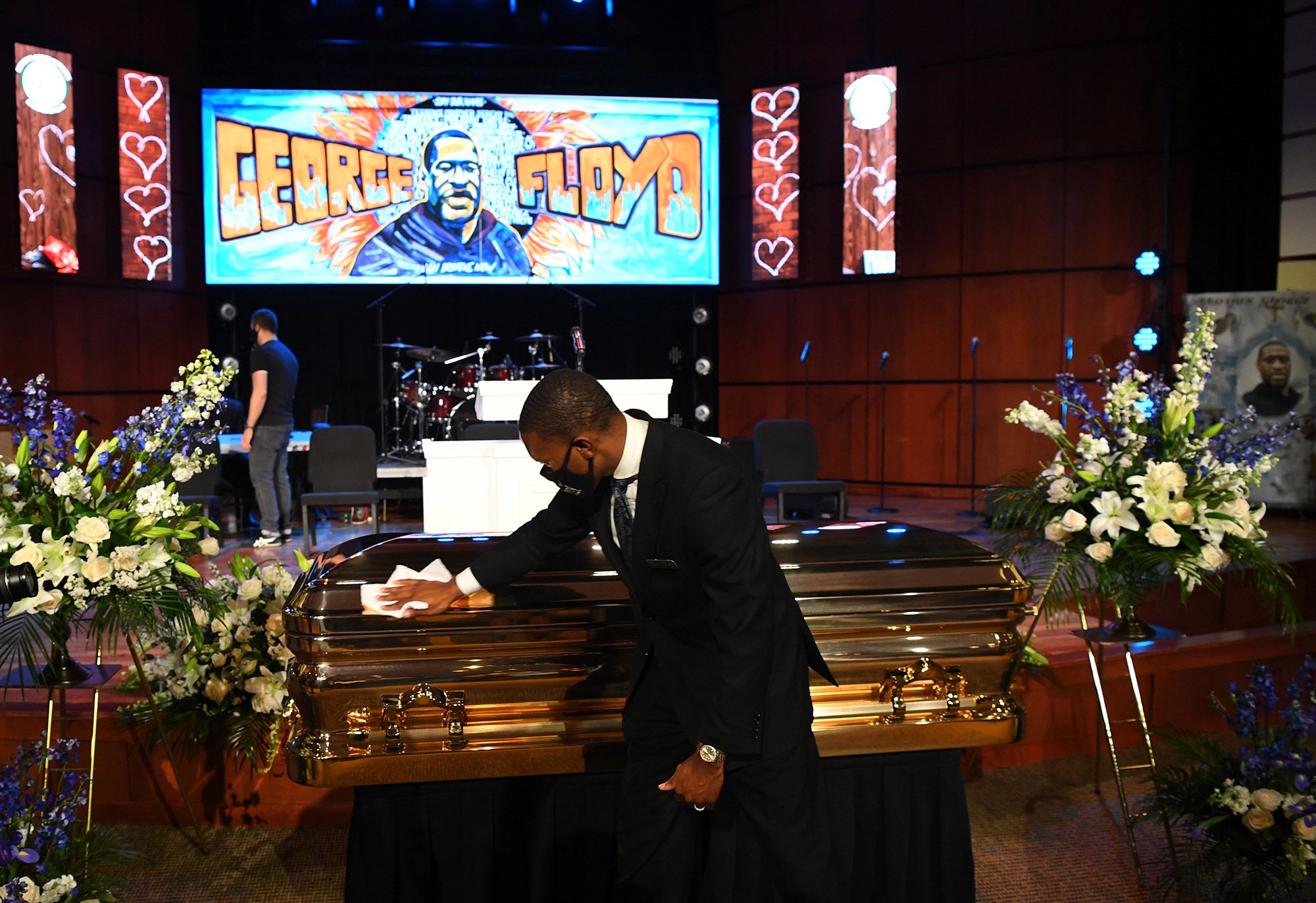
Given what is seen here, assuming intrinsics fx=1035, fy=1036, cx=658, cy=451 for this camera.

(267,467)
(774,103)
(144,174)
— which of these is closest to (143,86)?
(144,174)

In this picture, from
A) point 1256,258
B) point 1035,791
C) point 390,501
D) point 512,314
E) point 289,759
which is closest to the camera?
point 289,759

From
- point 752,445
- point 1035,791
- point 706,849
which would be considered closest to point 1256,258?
point 752,445

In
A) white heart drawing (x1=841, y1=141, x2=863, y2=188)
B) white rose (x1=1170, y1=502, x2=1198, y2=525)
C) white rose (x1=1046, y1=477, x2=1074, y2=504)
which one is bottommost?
white rose (x1=1170, y1=502, x2=1198, y2=525)

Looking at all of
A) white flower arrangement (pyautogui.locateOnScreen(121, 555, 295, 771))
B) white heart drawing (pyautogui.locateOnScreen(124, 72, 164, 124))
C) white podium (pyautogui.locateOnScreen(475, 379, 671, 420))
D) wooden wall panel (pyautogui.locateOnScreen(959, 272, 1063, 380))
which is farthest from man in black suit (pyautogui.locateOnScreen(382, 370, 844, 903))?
white heart drawing (pyautogui.locateOnScreen(124, 72, 164, 124))

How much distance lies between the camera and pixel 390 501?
893cm

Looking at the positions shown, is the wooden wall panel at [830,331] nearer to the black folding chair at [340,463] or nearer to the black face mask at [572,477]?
the black folding chair at [340,463]

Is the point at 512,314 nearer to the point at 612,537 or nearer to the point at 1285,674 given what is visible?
the point at 1285,674

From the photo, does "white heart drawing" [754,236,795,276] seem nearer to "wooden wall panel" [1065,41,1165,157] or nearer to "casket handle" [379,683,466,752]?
"wooden wall panel" [1065,41,1165,157]

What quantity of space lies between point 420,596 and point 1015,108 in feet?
27.3

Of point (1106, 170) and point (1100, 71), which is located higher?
point (1100, 71)

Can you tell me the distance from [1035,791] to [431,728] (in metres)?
2.14

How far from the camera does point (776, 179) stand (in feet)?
32.3

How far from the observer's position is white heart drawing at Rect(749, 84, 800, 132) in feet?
31.8

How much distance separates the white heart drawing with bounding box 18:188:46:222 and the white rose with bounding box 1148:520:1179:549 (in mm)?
8764
